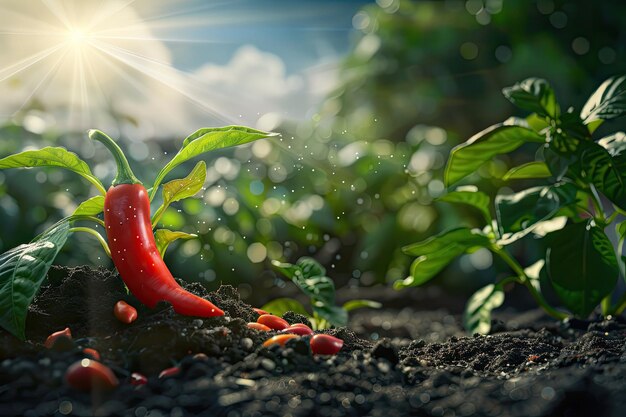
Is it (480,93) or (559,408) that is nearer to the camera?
(559,408)

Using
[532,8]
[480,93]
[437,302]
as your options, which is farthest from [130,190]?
[532,8]

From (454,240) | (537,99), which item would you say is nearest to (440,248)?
(454,240)

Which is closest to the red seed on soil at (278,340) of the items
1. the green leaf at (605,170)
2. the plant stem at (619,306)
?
the green leaf at (605,170)

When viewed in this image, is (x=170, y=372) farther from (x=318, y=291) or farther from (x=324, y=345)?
(x=318, y=291)

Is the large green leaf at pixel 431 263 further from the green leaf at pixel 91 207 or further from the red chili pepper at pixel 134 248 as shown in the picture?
the green leaf at pixel 91 207

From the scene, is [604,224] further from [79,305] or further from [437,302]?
[437,302]

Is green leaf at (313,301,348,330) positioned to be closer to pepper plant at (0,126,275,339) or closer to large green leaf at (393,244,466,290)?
large green leaf at (393,244,466,290)
